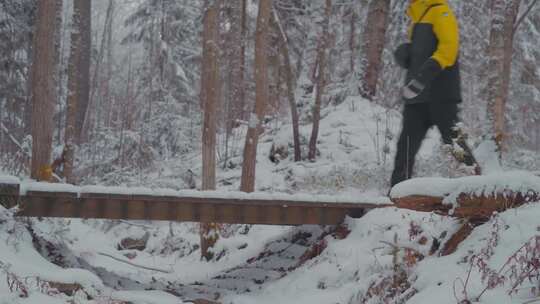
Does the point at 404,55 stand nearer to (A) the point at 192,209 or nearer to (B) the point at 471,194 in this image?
(B) the point at 471,194

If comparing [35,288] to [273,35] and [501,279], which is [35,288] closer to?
[501,279]

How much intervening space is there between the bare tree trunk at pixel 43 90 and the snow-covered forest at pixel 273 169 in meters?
0.02

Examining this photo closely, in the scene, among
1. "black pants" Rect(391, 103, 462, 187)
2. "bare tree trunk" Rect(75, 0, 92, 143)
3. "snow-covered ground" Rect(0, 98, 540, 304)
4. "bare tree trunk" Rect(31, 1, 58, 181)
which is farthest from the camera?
"bare tree trunk" Rect(75, 0, 92, 143)

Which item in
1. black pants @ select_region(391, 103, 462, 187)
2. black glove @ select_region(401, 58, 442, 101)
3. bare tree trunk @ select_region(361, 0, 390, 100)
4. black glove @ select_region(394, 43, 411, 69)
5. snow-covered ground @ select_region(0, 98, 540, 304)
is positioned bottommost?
snow-covered ground @ select_region(0, 98, 540, 304)

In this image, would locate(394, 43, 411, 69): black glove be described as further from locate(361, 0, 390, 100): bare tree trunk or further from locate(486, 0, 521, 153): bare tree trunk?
locate(361, 0, 390, 100): bare tree trunk

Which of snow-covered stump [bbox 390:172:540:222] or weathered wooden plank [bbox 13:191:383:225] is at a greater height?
snow-covered stump [bbox 390:172:540:222]

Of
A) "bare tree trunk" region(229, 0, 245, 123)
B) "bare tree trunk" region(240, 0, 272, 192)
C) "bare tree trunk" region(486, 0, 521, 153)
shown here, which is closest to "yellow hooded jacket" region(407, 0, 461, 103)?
"bare tree trunk" region(240, 0, 272, 192)

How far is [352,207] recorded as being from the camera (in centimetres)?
678

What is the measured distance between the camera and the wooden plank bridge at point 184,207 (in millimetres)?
6574

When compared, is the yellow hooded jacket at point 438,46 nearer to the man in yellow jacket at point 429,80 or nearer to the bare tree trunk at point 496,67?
the man in yellow jacket at point 429,80

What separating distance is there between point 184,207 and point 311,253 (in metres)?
1.67

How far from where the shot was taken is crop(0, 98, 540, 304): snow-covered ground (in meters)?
3.53

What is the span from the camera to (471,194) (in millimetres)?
3969

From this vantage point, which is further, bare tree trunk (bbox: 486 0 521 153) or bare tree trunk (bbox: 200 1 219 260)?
bare tree trunk (bbox: 486 0 521 153)
